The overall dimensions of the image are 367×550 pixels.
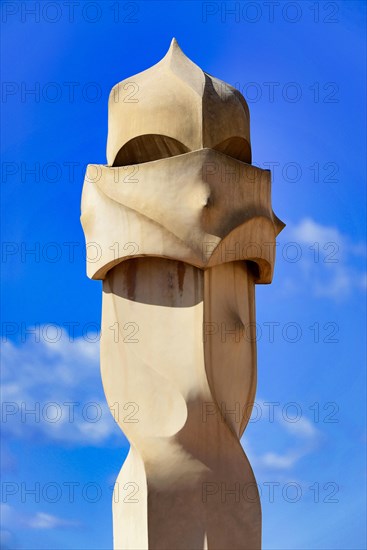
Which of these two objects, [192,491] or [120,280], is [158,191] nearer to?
[120,280]

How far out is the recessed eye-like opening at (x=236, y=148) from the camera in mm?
11492

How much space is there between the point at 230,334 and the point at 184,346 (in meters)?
0.63

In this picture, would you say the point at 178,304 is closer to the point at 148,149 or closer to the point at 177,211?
the point at 177,211

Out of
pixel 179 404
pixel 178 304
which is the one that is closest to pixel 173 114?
pixel 178 304

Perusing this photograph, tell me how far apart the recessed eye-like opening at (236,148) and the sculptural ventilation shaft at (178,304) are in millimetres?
36

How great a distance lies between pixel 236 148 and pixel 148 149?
1143 millimetres

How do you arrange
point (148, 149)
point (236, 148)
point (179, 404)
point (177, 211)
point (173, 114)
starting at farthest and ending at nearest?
point (236, 148), point (148, 149), point (173, 114), point (177, 211), point (179, 404)

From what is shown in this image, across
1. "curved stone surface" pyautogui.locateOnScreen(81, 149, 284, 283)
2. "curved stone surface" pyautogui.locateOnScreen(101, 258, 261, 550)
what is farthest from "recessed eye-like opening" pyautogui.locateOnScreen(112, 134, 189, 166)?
"curved stone surface" pyautogui.locateOnScreen(101, 258, 261, 550)

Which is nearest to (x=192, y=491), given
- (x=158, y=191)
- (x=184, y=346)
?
(x=184, y=346)

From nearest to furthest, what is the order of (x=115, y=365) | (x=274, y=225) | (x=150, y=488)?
(x=150, y=488)
(x=115, y=365)
(x=274, y=225)

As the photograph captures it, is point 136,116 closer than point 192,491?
No

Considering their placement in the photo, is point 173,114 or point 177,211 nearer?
point 177,211

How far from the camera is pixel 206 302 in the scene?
10.8 meters

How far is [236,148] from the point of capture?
1176 centimetres
